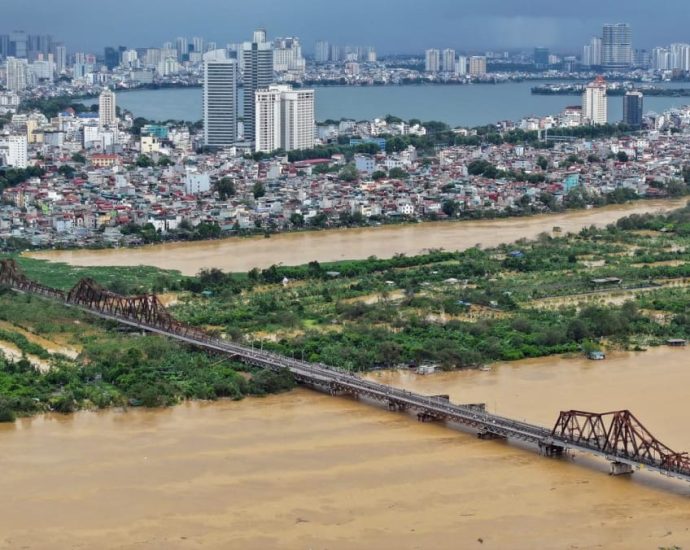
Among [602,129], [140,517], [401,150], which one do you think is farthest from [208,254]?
[602,129]

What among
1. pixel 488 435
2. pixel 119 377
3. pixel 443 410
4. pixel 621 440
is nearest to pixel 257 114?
pixel 119 377

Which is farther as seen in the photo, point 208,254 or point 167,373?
point 208,254

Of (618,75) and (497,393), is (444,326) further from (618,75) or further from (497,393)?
(618,75)

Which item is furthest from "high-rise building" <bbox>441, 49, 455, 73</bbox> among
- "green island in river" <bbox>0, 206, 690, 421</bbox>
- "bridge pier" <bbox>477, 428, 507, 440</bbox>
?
"bridge pier" <bbox>477, 428, 507, 440</bbox>

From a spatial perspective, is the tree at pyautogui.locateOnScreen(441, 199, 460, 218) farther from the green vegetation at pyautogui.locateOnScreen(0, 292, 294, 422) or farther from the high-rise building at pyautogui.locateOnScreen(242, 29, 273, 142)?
the high-rise building at pyautogui.locateOnScreen(242, 29, 273, 142)

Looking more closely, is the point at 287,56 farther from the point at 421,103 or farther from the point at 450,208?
the point at 450,208

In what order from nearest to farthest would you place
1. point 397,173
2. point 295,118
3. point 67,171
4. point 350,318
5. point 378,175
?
point 350,318 → point 378,175 → point 67,171 → point 397,173 → point 295,118
